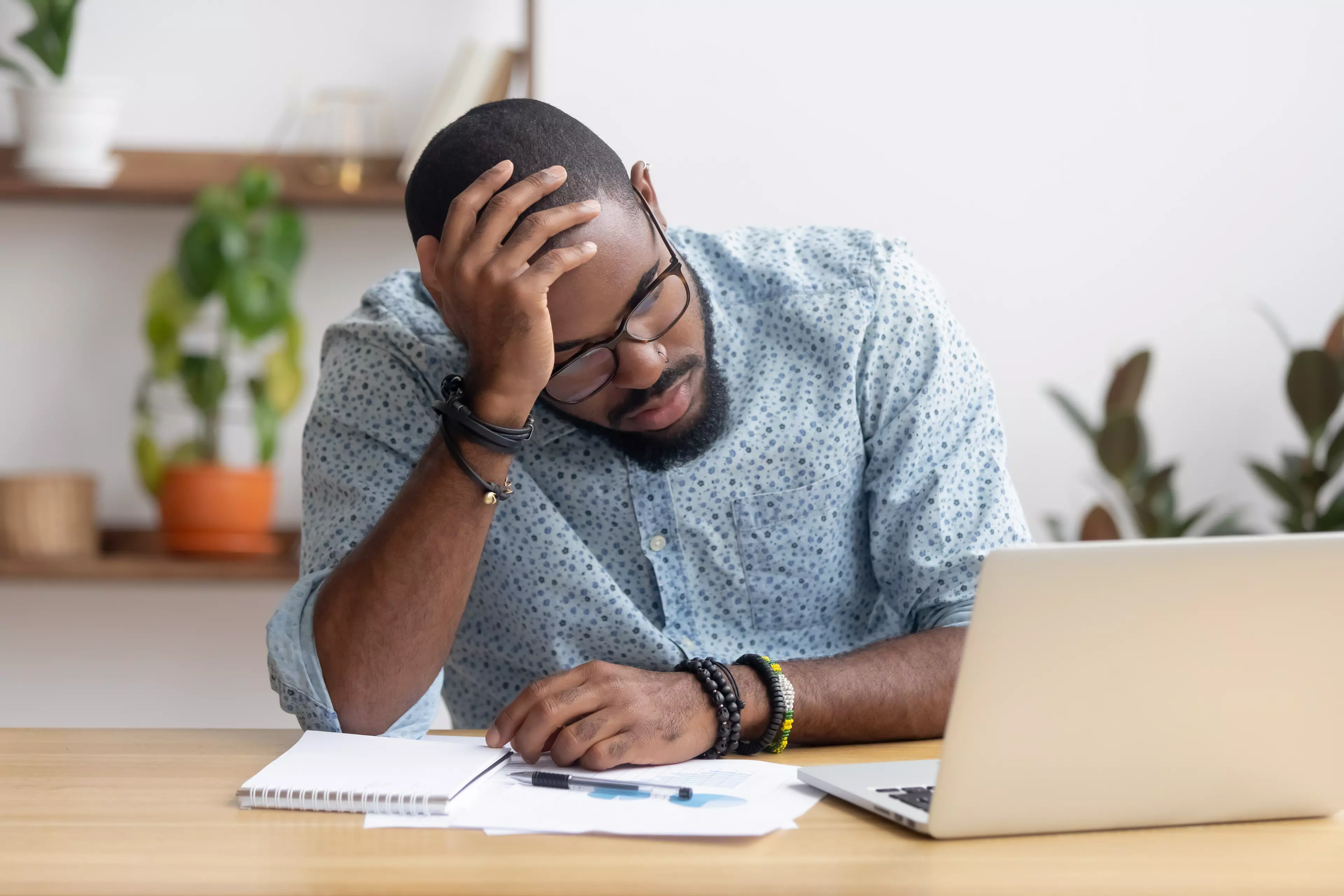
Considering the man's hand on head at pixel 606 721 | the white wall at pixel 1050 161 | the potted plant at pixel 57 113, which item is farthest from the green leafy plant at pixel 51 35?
the man's hand on head at pixel 606 721

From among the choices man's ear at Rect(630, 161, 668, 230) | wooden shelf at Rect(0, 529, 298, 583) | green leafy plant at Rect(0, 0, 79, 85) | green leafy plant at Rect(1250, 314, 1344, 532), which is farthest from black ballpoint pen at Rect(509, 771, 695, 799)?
green leafy plant at Rect(0, 0, 79, 85)

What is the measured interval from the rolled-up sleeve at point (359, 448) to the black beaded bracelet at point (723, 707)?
0.38 m

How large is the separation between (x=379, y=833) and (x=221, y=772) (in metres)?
0.23

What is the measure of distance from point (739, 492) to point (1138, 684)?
27.0 inches

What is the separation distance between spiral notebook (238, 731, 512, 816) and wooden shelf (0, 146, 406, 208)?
150 cm

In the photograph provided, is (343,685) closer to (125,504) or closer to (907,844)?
(907,844)

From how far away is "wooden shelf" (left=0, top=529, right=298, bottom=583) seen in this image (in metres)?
2.28

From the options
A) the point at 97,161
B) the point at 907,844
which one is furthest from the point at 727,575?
the point at 97,161

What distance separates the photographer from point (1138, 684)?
76 centimetres

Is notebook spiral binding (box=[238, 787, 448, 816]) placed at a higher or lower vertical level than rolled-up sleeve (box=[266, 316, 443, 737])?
lower

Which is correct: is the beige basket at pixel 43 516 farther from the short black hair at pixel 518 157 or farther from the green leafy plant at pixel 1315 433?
the green leafy plant at pixel 1315 433

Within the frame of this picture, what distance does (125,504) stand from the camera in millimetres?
2535

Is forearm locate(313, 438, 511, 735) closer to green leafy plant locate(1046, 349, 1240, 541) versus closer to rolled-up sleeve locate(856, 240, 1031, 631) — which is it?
rolled-up sleeve locate(856, 240, 1031, 631)

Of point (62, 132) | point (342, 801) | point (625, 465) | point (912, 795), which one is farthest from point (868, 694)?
point (62, 132)
